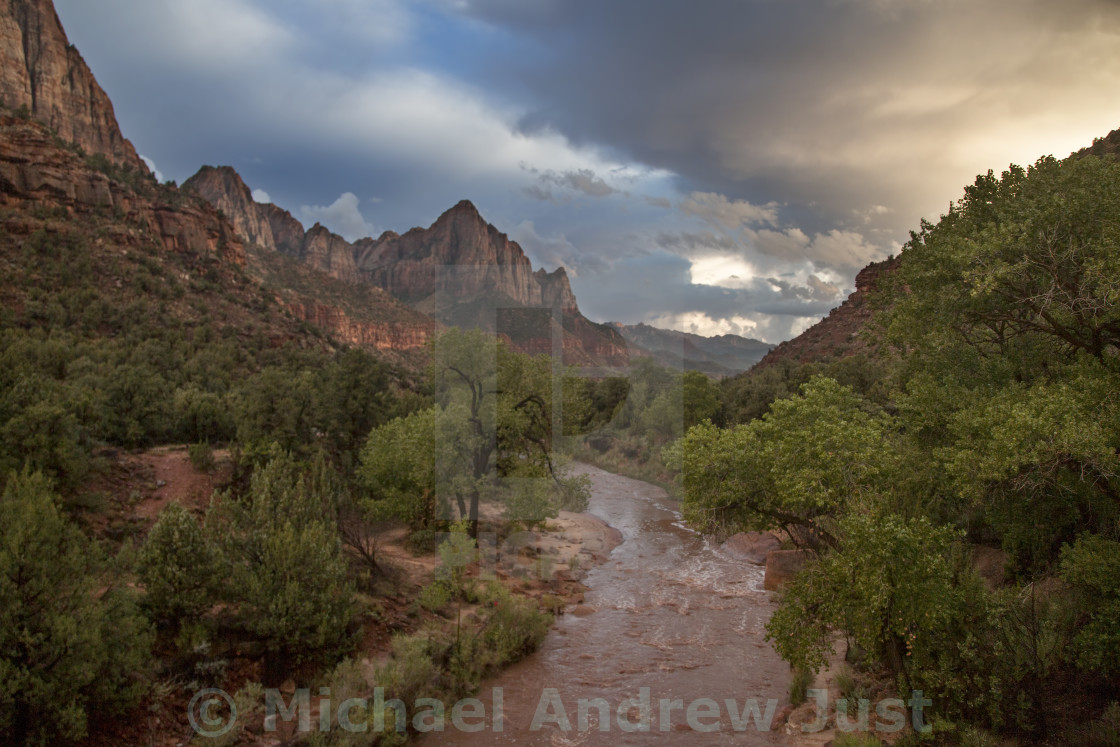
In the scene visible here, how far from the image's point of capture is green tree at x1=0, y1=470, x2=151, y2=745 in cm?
826

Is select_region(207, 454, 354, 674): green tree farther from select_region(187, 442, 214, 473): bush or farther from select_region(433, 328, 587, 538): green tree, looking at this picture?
select_region(433, 328, 587, 538): green tree

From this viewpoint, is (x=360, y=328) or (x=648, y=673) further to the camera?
(x=360, y=328)

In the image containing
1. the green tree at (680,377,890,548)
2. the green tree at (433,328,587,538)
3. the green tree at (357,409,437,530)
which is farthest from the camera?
the green tree at (433,328,587,538)

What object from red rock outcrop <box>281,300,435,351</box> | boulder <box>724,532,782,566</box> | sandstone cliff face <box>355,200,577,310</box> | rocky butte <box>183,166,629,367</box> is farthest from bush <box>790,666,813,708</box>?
sandstone cliff face <box>355,200,577,310</box>

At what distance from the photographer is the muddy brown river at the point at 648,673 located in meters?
11.2

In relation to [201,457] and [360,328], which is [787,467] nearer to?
[201,457]

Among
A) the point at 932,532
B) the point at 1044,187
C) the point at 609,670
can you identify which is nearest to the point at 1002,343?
the point at 1044,187

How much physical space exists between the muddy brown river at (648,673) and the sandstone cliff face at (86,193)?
50.5m

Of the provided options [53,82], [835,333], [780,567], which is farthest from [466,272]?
[780,567]

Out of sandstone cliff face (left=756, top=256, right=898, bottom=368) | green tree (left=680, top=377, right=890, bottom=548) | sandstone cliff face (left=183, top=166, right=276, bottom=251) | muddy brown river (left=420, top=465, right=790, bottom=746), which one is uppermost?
sandstone cliff face (left=183, top=166, right=276, bottom=251)

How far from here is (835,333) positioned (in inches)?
2761

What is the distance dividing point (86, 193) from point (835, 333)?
252 ft

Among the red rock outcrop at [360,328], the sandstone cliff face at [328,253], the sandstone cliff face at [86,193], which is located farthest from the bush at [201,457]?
the sandstone cliff face at [328,253]

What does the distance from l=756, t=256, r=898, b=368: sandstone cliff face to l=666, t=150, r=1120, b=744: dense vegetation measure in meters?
50.0
